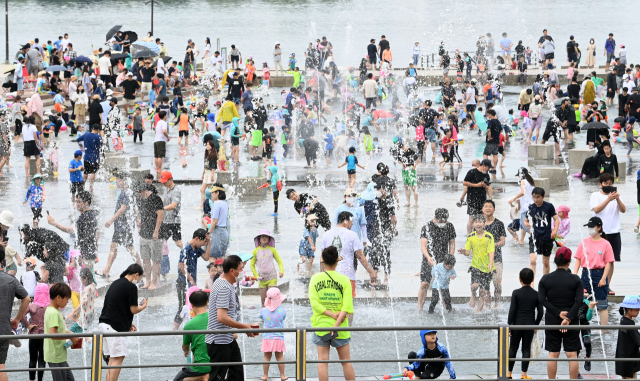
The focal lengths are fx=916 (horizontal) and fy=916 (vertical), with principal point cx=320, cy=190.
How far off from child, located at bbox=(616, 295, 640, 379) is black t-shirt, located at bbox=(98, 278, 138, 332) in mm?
4646

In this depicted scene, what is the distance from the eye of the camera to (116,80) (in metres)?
34.9

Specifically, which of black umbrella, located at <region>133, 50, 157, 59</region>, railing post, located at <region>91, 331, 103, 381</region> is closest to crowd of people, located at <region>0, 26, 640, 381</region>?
railing post, located at <region>91, 331, 103, 381</region>

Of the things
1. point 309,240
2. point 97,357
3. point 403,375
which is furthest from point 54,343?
point 309,240

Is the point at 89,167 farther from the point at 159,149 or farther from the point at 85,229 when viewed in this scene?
the point at 85,229

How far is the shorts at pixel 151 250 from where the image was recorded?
524 inches

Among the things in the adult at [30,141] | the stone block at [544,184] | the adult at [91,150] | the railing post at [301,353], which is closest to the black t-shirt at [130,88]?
the adult at [30,141]

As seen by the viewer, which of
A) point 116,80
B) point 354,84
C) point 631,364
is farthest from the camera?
point 354,84

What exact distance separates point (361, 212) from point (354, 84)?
82.6ft

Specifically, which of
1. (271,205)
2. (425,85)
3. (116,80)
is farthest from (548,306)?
(425,85)

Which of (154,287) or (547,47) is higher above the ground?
(547,47)

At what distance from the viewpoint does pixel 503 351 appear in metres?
8.08

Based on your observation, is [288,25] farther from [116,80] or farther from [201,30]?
[116,80]

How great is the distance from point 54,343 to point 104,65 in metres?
26.2

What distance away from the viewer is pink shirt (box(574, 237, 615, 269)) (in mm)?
10734
